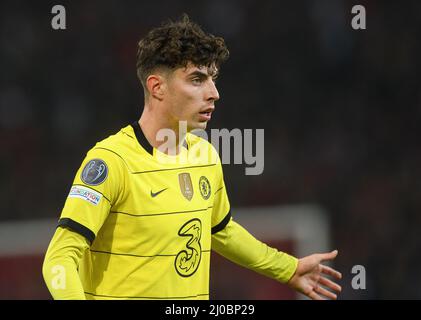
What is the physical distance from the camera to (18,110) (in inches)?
334

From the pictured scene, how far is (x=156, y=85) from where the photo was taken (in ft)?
12.8

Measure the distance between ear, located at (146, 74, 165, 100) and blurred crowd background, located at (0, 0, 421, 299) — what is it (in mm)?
4308

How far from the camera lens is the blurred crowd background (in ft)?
27.3

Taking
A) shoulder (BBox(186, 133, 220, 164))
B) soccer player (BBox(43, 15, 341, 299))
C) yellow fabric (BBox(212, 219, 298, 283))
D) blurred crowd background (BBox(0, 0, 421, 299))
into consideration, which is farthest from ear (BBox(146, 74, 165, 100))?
blurred crowd background (BBox(0, 0, 421, 299))

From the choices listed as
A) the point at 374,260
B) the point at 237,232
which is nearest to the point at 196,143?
the point at 237,232

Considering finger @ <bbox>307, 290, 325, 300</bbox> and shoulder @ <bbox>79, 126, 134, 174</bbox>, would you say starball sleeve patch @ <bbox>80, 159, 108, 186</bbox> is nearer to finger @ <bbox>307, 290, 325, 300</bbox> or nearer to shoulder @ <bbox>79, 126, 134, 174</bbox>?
shoulder @ <bbox>79, 126, 134, 174</bbox>

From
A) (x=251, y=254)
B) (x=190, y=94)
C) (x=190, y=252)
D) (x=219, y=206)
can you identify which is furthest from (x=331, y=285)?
(x=190, y=94)

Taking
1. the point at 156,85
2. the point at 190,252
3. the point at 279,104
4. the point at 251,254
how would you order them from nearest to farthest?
the point at 190,252
the point at 156,85
the point at 251,254
the point at 279,104

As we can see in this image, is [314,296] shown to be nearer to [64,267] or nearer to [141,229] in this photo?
[141,229]

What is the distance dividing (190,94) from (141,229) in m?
0.62

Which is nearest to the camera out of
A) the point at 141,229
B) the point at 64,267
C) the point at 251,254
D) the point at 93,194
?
the point at 64,267

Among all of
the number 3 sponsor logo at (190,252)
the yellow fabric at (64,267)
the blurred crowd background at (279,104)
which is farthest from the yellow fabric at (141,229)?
the blurred crowd background at (279,104)

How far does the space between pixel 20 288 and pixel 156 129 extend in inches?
150

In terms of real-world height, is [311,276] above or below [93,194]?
below
